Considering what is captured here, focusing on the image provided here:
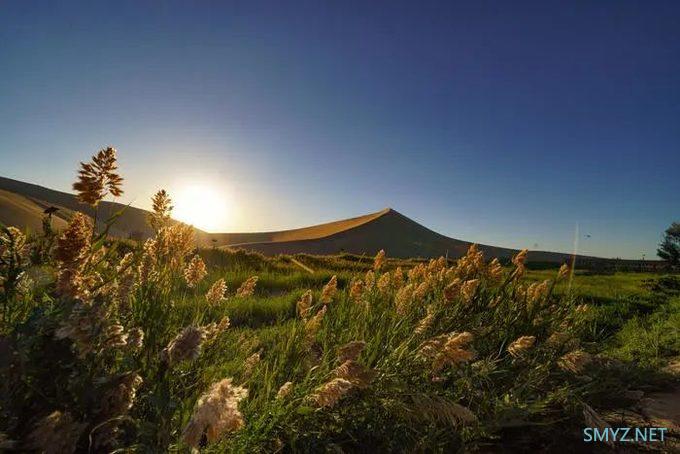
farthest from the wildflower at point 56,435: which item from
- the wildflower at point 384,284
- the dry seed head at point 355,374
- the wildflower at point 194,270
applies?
the wildflower at point 384,284

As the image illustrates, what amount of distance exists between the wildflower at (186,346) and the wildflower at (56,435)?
326mm

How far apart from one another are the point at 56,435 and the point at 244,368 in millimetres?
1410

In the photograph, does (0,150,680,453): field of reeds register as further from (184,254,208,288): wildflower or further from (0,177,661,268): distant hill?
(0,177,661,268): distant hill

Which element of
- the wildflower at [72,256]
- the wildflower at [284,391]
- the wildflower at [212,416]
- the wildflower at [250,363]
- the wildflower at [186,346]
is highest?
the wildflower at [72,256]

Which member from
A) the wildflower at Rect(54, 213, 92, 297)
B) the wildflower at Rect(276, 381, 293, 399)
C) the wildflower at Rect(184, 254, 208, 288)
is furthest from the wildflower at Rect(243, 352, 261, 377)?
the wildflower at Rect(54, 213, 92, 297)

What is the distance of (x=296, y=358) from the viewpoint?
268 cm

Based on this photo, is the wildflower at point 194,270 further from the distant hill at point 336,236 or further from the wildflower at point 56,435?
the distant hill at point 336,236

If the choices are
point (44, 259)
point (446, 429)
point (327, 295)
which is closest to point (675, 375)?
point (446, 429)

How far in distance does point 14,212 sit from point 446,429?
946 inches

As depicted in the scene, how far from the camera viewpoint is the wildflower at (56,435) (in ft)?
4.04

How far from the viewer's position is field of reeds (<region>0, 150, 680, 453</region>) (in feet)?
4.42

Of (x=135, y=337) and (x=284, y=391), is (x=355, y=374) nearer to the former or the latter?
(x=284, y=391)

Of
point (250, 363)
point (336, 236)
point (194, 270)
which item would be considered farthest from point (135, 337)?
point (336, 236)

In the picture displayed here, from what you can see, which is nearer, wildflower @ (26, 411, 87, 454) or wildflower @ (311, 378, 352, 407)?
wildflower @ (26, 411, 87, 454)
